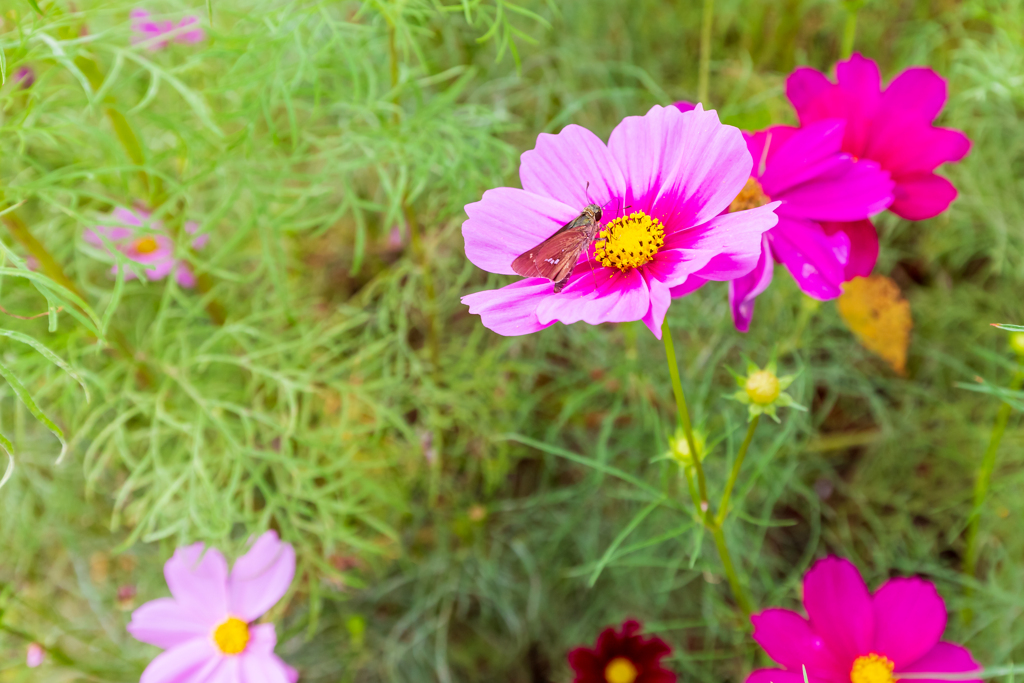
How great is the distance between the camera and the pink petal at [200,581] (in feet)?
2.74

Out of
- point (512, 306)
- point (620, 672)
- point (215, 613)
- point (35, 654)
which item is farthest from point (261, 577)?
point (512, 306)

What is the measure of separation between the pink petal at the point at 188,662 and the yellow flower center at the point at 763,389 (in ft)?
2.16

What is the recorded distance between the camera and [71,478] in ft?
3.64

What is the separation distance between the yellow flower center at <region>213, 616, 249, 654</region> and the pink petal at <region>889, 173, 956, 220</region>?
80 cm

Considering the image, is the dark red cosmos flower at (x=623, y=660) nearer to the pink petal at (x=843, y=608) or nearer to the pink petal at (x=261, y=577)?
the pink petal at (x=843, y=608)

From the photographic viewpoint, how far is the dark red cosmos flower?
2.64 feet

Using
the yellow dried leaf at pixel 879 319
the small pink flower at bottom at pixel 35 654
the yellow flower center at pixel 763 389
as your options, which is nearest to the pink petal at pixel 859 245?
the yellow flower center at pixel 763 389

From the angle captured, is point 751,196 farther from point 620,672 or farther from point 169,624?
point 169,624

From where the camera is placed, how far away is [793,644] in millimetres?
610

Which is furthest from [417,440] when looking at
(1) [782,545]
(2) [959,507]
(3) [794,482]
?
(2) [959,507]

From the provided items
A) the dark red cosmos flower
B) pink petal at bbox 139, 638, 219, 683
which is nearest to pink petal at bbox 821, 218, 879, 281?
the dark red cosmos flower

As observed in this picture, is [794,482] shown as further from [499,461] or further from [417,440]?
[417,440]

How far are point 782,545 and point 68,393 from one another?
107 centimetres

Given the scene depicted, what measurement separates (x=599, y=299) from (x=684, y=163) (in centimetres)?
13
